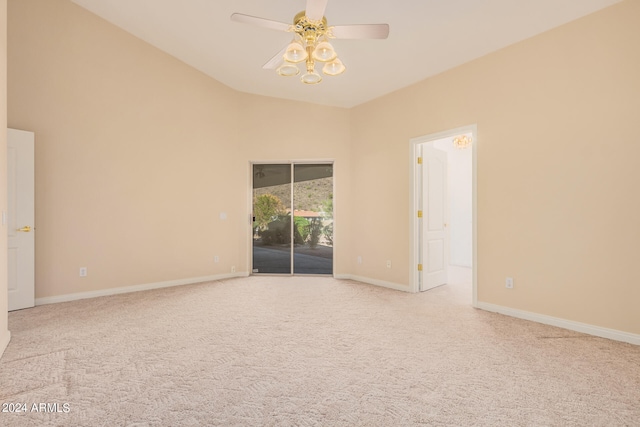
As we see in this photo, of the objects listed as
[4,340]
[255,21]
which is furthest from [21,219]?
[255,21]

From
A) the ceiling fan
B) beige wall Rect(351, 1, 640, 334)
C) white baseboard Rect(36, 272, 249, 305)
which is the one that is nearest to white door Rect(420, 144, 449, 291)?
beige wall Rect(351, 1, 640, 334)

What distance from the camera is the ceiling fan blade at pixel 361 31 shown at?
2.62 meters

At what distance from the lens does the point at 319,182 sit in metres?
5.92

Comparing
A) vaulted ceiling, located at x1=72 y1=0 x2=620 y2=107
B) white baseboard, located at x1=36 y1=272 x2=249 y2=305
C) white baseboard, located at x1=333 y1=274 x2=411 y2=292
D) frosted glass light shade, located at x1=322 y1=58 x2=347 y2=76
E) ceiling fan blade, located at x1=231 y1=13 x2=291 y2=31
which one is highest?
vaulted ceiling, located at x1=72 y1=0 x2=620 y2=107

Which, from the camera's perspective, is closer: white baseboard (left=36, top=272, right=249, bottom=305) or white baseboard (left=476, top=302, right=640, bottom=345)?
white baseboard (left=476, top=302, right=640, bottom=345)

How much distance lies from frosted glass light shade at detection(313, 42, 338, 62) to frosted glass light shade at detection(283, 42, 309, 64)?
4.3 inches

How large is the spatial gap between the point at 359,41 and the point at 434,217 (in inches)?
111

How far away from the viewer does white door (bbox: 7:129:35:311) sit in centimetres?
359

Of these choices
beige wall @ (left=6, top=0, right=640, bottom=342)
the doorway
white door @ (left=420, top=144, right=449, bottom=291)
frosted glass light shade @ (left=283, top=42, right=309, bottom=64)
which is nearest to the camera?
frosted glass light shade @ (left=283, top=42, right=309, bottom=64)

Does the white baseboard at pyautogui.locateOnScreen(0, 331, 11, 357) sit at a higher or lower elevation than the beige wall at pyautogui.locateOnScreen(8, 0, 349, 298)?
lower

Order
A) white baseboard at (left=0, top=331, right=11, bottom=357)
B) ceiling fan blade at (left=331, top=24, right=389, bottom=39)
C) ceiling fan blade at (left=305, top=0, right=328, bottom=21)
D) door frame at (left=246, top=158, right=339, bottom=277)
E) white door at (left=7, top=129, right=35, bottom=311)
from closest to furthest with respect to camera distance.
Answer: ceiling fan blade at (left=305, top=0, right=328, bottom=21)
white baseboard at (left=0, top=331, right=11, bottom=357)
ceiling fan blade at (left=331, top=24, right=389, bottom=39)
white door at (left=7, top=129, right=35, bottom=311)
door frame at (left=246, top=158, right=339, bottom=277)

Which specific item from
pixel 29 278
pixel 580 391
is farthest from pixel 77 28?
pixel 580 391

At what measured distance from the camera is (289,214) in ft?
19.3

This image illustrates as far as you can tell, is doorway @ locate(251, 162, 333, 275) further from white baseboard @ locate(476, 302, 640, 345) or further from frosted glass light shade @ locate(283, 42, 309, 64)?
frosted glass light shade @ locate(283, 42, 309, 64)
